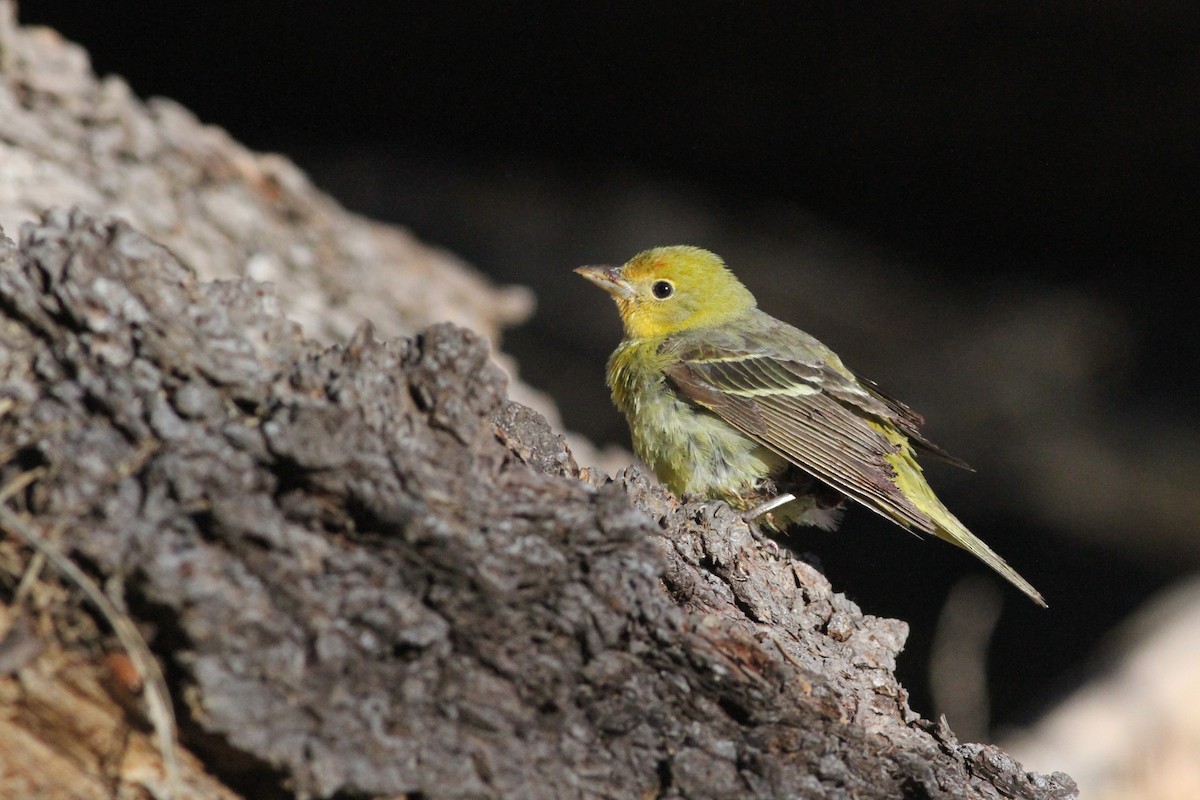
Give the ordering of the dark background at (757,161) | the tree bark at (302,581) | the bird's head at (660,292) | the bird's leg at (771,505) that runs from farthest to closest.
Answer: the dark background at (757,161)
the bird's head at (660,292)
the bird's leg at (771,505)
the tree bark at (302,581)

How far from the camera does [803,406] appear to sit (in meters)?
5.01

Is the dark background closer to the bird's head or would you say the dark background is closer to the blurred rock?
the blurred rock

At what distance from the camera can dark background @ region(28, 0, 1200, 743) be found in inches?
261

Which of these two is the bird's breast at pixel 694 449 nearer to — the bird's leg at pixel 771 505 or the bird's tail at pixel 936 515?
the bird's leg at pixel 771 505

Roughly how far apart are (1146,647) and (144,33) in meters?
7.13

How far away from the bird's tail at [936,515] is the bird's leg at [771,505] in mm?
468

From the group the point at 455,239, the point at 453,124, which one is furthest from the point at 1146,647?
the point at 453,124

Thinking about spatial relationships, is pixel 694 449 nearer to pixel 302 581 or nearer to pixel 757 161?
pixel 302 581

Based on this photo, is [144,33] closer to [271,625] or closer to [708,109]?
[708,109]

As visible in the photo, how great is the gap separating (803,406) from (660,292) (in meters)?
1.08

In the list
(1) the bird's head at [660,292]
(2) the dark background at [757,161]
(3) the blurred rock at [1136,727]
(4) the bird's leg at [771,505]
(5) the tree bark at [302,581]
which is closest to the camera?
(5) the tree bark at [302,581]

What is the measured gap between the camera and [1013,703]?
7047mm

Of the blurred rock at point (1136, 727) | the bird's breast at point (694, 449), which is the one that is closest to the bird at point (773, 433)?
the bird's breast at point (694, 449)

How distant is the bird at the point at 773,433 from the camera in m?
4.58
